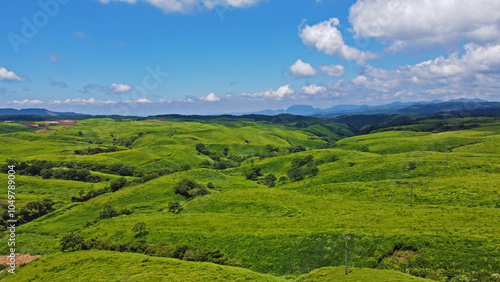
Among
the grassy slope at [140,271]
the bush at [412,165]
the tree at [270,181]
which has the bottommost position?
the tree at [270,181]

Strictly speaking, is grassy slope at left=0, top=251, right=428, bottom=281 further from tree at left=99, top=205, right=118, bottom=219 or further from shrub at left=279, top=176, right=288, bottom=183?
shrub at left=279, top=176, right=288, bottom=183

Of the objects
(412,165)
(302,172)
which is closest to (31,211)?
(302,172)

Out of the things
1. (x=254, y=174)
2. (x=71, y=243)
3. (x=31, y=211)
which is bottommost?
(x=31, y=211)

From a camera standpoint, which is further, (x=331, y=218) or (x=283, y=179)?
(x=283, y=179)

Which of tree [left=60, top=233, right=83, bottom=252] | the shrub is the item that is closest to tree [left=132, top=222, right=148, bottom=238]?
tree [left=60, top=233, right=83, bottom=252]

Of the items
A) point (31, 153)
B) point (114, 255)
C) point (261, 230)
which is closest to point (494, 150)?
point (261, 230)

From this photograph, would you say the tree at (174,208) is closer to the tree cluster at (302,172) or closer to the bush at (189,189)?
the bush at (189,189)

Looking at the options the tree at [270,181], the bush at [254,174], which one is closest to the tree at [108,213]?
the tree at [270,181]

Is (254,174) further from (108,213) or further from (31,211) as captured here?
(31,211)

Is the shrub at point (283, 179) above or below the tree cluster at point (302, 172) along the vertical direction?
below

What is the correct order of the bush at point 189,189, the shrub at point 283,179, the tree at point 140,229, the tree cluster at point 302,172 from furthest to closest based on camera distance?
the shrub at point 283,179 → the tree cluster at point 302,172 → the bush at point 189,189 → the tree at point 140,229

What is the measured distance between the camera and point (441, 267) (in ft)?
155

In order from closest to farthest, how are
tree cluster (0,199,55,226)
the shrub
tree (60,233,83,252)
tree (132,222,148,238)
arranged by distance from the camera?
tree (60,233,83,252) → tree (132,222,148,238) → tree cluster (0,199,55,226) → the shrub

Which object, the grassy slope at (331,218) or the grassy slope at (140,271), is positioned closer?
the grassy slope at (140,271)
